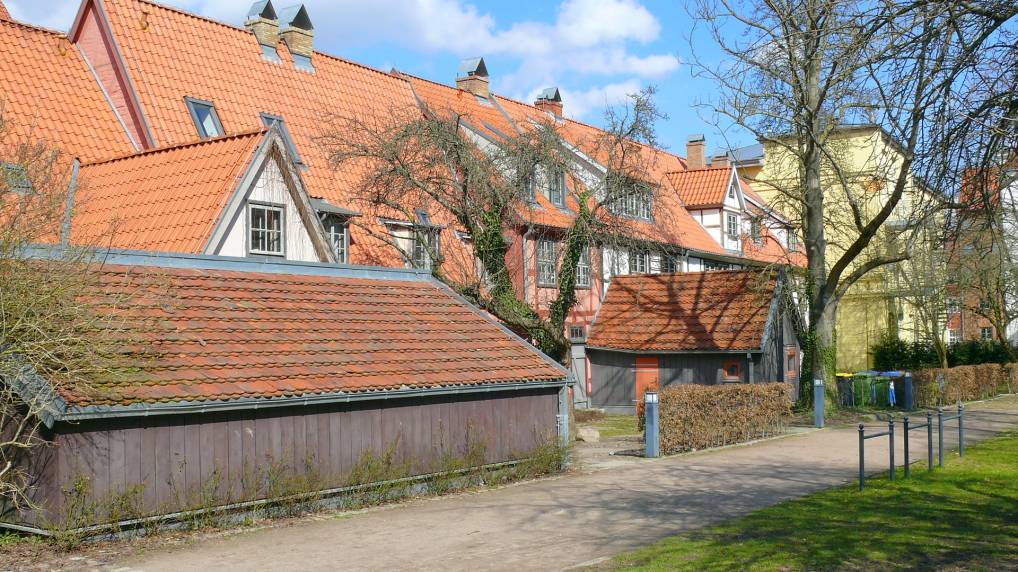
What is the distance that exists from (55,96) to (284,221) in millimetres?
6994

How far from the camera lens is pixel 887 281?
4719 cm

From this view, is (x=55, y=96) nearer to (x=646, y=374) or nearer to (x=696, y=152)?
(x=646, y=374)

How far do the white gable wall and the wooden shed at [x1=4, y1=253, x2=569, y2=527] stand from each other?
4.13 metres

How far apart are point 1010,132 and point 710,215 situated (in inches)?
1488

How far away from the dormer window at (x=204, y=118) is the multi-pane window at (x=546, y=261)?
11657 millimetres

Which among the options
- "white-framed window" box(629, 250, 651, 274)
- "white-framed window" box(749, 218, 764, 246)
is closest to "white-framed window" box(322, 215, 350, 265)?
"white-framed window" box(749, 218, 764, 246)

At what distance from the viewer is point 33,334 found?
11258 millimetres

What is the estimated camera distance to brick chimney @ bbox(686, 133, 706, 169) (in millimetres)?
55938

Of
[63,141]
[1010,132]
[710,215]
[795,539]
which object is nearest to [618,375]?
[710,215]

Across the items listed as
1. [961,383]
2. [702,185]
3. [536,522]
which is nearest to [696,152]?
[702,185]

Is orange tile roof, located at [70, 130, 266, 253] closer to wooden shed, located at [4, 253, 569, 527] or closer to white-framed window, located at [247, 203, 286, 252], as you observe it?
white-framed window, located at [247, 203, 286, 252]

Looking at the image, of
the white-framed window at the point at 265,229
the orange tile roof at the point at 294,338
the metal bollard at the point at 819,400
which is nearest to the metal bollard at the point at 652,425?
the orange tile roof at the point at 294,338

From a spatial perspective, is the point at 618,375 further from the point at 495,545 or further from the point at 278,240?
the point at 495,545

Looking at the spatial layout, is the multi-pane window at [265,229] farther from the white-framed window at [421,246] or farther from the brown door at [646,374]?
the brown door at [646,374]
